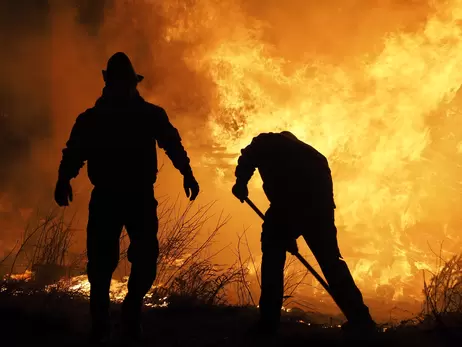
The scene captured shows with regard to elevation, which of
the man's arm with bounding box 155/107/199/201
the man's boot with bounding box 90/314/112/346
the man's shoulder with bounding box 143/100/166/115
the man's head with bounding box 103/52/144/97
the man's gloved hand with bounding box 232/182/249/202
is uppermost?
the man's head with bounding box 103/52/144/97

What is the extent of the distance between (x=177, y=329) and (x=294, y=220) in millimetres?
1830

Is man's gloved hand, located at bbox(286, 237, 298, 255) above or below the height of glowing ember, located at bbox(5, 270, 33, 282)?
above

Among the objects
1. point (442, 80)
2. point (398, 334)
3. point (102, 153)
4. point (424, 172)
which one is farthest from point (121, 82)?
point (424, 172)

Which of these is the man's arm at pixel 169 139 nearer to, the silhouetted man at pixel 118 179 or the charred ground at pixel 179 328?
the silhouetted man at pixel 118 179

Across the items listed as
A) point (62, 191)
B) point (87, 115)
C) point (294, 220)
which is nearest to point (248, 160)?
point (294, 220)

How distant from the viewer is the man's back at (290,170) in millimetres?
4863

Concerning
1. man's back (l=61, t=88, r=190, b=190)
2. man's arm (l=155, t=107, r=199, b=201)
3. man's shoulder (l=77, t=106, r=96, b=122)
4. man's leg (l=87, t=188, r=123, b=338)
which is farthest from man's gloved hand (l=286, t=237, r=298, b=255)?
man's shoulder (l=77, t=106, r=96, b=122)

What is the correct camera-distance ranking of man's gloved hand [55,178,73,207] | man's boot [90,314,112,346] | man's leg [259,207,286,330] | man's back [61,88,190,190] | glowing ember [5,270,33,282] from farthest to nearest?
glowing ember [5,270,33,282] < man's leg [259,207,286,330] < man's gloved hand [55,178,73,207] < man's back [61,88,190,190] < man's boot [90,314,112,346]

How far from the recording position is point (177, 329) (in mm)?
5141

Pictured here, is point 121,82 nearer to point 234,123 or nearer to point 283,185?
point 283,185

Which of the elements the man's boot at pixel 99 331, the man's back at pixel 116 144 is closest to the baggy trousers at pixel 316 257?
the man's back at pixel 116 144

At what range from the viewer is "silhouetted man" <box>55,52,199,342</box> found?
439 cm

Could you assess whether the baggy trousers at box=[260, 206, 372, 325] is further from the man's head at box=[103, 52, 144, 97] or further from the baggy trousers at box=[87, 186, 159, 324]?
the man's head at box=[103, 52, 144, 97]

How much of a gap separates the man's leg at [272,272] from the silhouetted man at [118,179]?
46.6 inches
